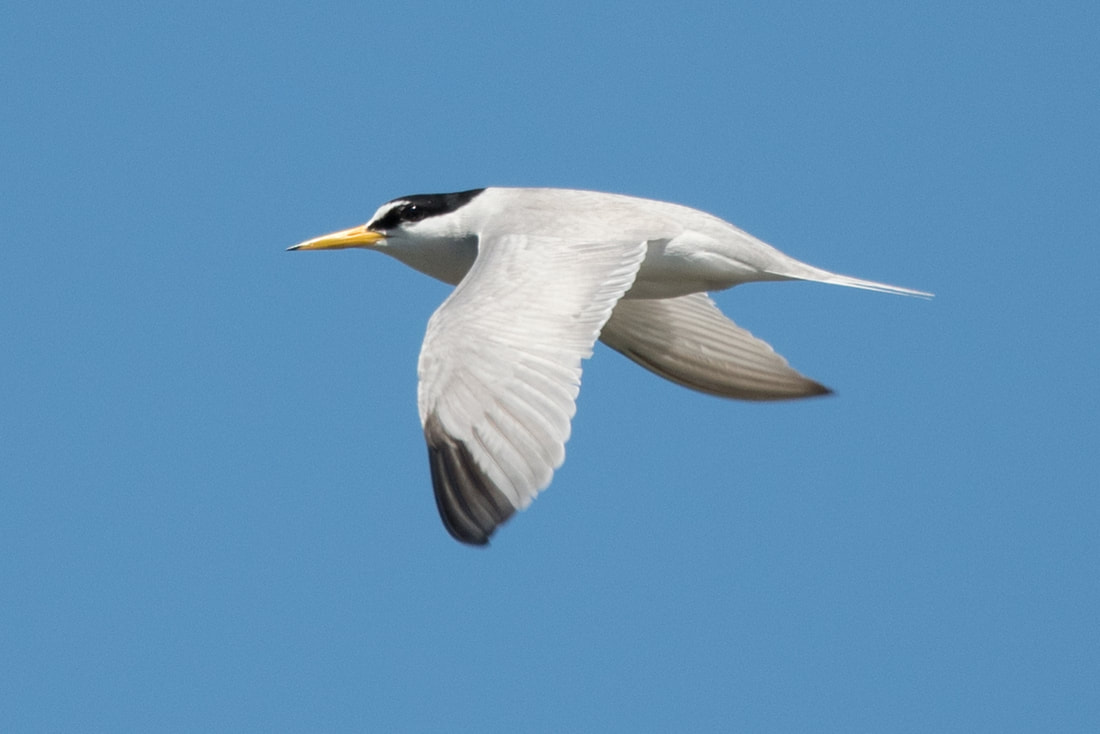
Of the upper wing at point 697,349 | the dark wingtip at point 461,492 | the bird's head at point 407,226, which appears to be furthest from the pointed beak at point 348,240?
the dark wingtip at point 461,492

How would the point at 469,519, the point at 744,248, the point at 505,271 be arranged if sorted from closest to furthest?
1. the point at 469,519
2. the point at 505,271
3. the point at 744,248

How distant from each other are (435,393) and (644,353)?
12.6ft

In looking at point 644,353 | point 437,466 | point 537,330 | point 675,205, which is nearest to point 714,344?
point 644,353

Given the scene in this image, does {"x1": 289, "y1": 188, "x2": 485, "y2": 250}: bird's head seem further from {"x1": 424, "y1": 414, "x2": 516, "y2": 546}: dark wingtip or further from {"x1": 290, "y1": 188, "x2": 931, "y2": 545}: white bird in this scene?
{"x1": 424, "y1": 414, "x2": 516, "y2": 546}: dark wingtip

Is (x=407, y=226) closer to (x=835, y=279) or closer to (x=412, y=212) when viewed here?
(x=412, y=212)

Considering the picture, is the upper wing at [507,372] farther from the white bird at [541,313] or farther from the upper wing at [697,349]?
the upper wing at [697,349]

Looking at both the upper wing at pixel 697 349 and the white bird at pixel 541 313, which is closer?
the white bird at pixel 541 313

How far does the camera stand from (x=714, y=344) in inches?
507

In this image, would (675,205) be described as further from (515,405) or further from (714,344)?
(515,405)

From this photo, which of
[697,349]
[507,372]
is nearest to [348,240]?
[697,349]

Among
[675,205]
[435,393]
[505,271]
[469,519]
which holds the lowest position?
[469,519]

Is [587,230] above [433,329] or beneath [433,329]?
above

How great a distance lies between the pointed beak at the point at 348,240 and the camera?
1228cm

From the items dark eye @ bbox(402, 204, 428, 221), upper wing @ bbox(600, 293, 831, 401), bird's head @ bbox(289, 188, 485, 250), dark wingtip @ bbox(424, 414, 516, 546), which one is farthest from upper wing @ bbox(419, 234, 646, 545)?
upper wing @ bbox(600, 293, 831, 401)
